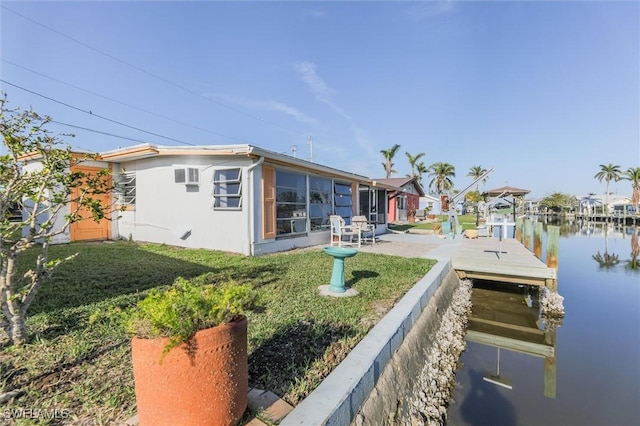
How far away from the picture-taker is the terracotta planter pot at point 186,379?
1.59m

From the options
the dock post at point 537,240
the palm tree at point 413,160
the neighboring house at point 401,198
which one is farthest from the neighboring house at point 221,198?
the palm tree at point 413,160

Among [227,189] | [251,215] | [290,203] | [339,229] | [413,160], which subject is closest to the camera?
[251,215]

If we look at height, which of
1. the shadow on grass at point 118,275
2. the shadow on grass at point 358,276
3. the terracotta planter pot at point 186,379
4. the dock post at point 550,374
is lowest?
the dock post at point 550,374

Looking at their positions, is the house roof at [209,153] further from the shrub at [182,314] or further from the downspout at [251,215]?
the shrub at [182,314]

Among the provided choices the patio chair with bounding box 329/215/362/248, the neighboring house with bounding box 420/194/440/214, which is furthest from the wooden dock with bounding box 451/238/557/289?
the neighboring house with bounding box 420/194/440/214

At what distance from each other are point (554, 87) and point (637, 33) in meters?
4.34

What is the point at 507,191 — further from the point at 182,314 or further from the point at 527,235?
the point at 182,314

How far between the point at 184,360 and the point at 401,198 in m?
26.2

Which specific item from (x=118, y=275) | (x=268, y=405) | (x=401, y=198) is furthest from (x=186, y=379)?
(x=401, y=198)

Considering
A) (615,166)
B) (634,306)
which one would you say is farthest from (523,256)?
(615,166)

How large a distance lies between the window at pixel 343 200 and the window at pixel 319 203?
0.54 meters

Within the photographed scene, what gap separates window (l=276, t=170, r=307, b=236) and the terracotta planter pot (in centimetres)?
713

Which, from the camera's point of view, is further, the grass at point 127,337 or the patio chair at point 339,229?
the patio chair at point 339,229

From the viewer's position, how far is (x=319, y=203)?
35.5 ft
